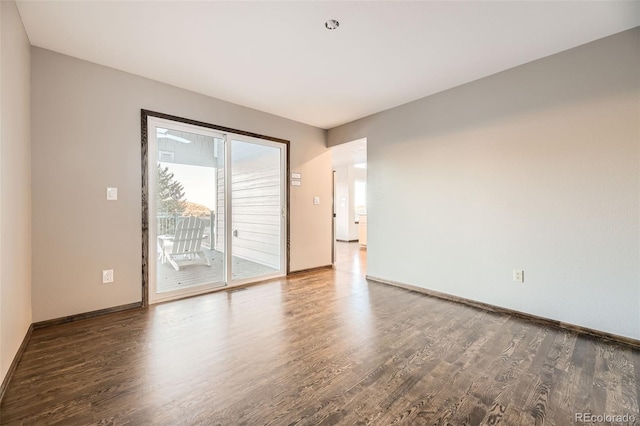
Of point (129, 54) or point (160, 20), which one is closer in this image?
point (160, 20)

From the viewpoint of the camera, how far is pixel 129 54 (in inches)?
104

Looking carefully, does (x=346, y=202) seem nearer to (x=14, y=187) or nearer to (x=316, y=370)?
(x=316, y=370)

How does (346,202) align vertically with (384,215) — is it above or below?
above

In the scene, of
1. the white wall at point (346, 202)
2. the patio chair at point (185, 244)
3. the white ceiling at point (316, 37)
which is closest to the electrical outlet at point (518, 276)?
the white ceiling at point (316, 37)

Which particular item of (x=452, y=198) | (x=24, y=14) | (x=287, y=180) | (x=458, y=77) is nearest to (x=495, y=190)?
(x=452, y=198)

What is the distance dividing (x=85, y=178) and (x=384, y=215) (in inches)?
140

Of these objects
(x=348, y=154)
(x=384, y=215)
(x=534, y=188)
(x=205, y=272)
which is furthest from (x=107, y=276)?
(x=348, y=154)

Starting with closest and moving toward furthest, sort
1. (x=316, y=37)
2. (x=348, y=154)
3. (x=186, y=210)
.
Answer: (x=316, y=37), (x=186, y=210), (x=348, y=154)

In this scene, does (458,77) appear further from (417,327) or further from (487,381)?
(487,381)

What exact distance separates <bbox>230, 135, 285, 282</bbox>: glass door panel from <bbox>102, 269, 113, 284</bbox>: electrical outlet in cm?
137

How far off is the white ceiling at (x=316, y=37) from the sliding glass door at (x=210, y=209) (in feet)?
2.55

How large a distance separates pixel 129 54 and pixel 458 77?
3.35 m

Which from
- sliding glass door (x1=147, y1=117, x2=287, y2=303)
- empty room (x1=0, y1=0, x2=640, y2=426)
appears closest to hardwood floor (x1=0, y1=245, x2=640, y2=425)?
empty room (x1=0, y1=0, x2=640, y2=426)

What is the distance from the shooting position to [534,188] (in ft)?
8.98
